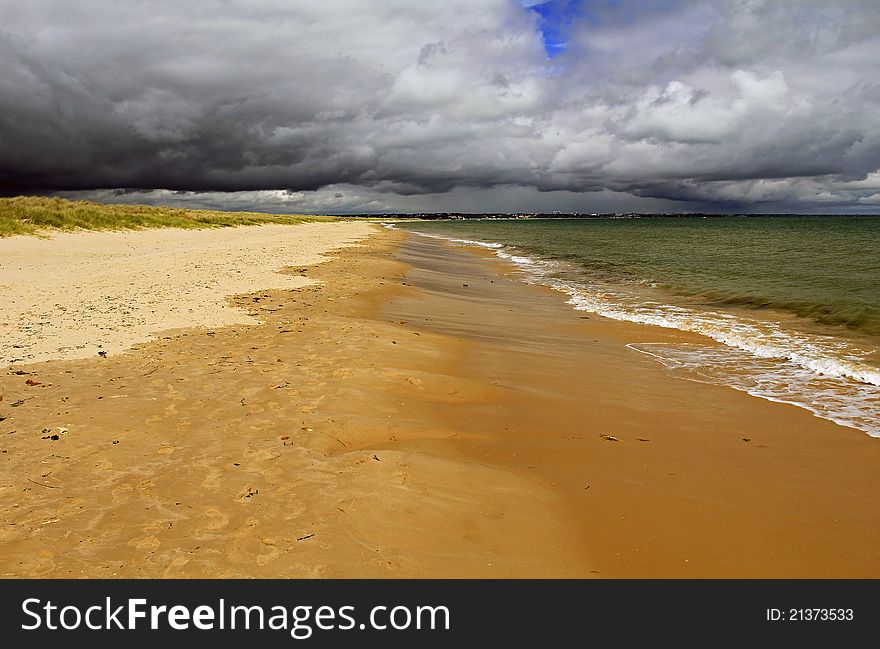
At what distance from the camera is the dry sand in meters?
9.03

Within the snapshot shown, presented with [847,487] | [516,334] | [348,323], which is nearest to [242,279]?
[348,323]

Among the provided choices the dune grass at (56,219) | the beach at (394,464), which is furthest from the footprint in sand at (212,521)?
the dune grass at (56,219)

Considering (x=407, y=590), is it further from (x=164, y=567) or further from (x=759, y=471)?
(x=759, y=471)

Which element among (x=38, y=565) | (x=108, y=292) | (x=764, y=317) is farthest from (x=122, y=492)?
(x=764, y=317)

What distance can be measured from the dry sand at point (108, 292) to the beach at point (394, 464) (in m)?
0.20

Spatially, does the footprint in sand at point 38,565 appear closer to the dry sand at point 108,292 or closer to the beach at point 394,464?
the beach at point 394,464

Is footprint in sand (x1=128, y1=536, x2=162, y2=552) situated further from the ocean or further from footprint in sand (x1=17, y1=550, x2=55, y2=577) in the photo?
the ocean

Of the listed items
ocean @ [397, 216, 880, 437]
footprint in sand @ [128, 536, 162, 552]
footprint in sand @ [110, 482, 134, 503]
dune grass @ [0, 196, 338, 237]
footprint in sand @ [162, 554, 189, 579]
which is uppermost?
dune grass @ [0, 196, 338, 237]

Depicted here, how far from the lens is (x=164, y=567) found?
360 cm

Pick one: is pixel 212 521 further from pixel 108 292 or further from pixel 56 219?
pixel 56 219

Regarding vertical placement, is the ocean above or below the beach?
above

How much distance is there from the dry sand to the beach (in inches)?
7.9

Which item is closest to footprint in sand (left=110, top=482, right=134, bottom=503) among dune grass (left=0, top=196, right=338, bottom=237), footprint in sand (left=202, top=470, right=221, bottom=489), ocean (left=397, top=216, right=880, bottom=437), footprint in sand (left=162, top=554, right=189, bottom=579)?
footprint in sand (left=202, top=470, right=221, bottom=489)

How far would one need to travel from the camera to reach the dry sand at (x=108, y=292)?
903 centimetres
